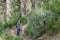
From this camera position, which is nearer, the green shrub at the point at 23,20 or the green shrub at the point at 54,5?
the green shrub at the point at 54,5

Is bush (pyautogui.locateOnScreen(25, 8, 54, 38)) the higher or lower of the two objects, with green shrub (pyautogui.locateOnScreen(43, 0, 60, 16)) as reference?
lower

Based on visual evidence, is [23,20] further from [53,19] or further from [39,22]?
[53,19]

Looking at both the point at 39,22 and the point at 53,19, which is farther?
the point at 39,22

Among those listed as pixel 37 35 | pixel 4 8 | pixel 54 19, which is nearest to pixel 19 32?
pixel 37 35

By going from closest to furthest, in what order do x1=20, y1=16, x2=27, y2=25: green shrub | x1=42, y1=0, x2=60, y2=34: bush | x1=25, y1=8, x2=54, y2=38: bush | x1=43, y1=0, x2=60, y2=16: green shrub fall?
x1=43, y1=0, x2=60, y2=16: green shrub → x1=42, y1=0, x2=60, y2=34: bush → x1=25, y1=8, x2=54, y2=38: bush → x1=20, y1=16, x2=27, y2=25: green shrub

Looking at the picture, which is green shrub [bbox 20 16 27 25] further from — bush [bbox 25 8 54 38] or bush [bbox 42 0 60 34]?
bush [bbox 42 0 60 34]

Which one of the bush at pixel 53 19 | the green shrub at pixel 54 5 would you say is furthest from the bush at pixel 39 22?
the green shrub at pixel 54 5

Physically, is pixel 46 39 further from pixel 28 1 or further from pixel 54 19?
pixel 28 1

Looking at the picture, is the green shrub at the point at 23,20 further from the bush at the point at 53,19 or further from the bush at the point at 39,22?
the bush at the point at 53,19

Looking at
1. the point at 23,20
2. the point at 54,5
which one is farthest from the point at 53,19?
the point at 23,20

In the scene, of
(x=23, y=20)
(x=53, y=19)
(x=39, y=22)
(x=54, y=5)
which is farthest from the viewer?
(x=23, y=20)

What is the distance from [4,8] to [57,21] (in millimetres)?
6094

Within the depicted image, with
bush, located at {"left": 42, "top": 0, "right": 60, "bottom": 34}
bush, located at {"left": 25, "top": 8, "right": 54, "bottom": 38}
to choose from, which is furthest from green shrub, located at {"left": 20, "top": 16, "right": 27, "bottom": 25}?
bush, located at {"left": 42, "top": 0, "right": 60, "bottom": 34}

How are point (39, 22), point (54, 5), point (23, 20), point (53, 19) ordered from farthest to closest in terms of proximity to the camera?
point (23, 20) → point (39, 22) → point (53, 19) → point (54, 5)
